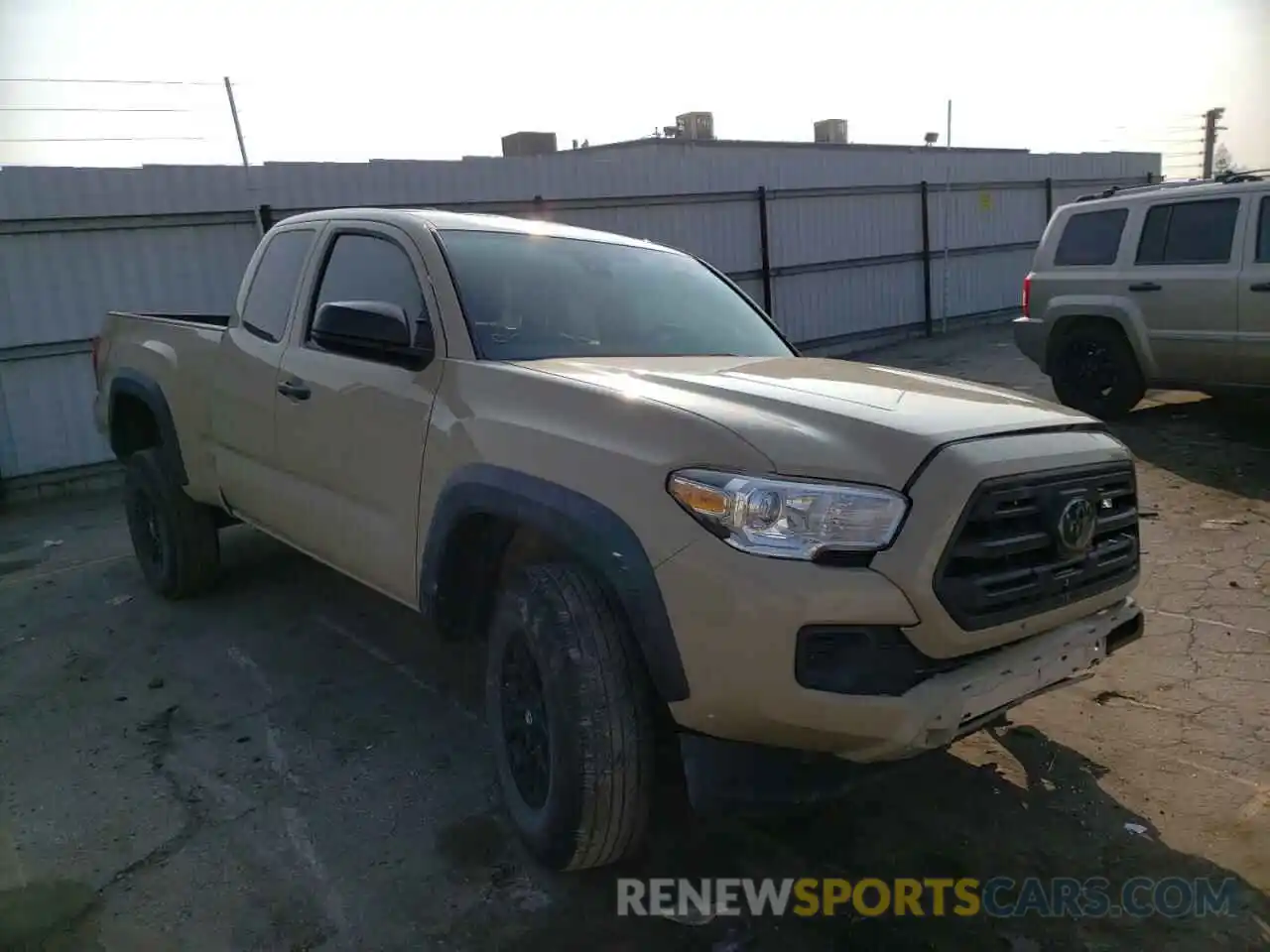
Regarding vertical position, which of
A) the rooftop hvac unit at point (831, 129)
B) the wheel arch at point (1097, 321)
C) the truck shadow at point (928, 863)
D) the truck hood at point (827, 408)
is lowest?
the truck shadow at point (928, 863)

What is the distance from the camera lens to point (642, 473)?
2414mm

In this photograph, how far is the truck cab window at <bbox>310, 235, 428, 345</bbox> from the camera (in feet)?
11.4

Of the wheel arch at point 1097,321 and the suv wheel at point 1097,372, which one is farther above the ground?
the wheel arch at point 1097,321

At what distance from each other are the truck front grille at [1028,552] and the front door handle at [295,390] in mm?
2640

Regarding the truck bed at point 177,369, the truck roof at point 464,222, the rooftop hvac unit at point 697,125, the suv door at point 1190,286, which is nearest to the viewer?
the truck roof at point 464,222

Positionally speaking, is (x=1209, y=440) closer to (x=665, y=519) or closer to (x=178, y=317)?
(x=665, y=519)

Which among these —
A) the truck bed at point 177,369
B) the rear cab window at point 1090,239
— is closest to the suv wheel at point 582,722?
the truck bed at point 177,369

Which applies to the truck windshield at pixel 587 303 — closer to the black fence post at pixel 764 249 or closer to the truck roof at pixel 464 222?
the truck roof at pixel 464 222

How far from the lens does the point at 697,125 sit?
30.9m

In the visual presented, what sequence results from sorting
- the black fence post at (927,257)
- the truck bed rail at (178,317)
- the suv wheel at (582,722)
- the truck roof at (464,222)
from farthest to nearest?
the black fence post at (927,257), the truck bed rail at (178,317), the truck roof at (464,222), the suv wheel at (582,722)

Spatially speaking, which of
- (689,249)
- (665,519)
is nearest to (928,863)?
(665,519)

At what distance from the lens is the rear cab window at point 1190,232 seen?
7.50m

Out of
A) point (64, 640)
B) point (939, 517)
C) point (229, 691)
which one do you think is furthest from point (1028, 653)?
point (64, 640)

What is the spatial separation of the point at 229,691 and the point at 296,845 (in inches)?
54.8
